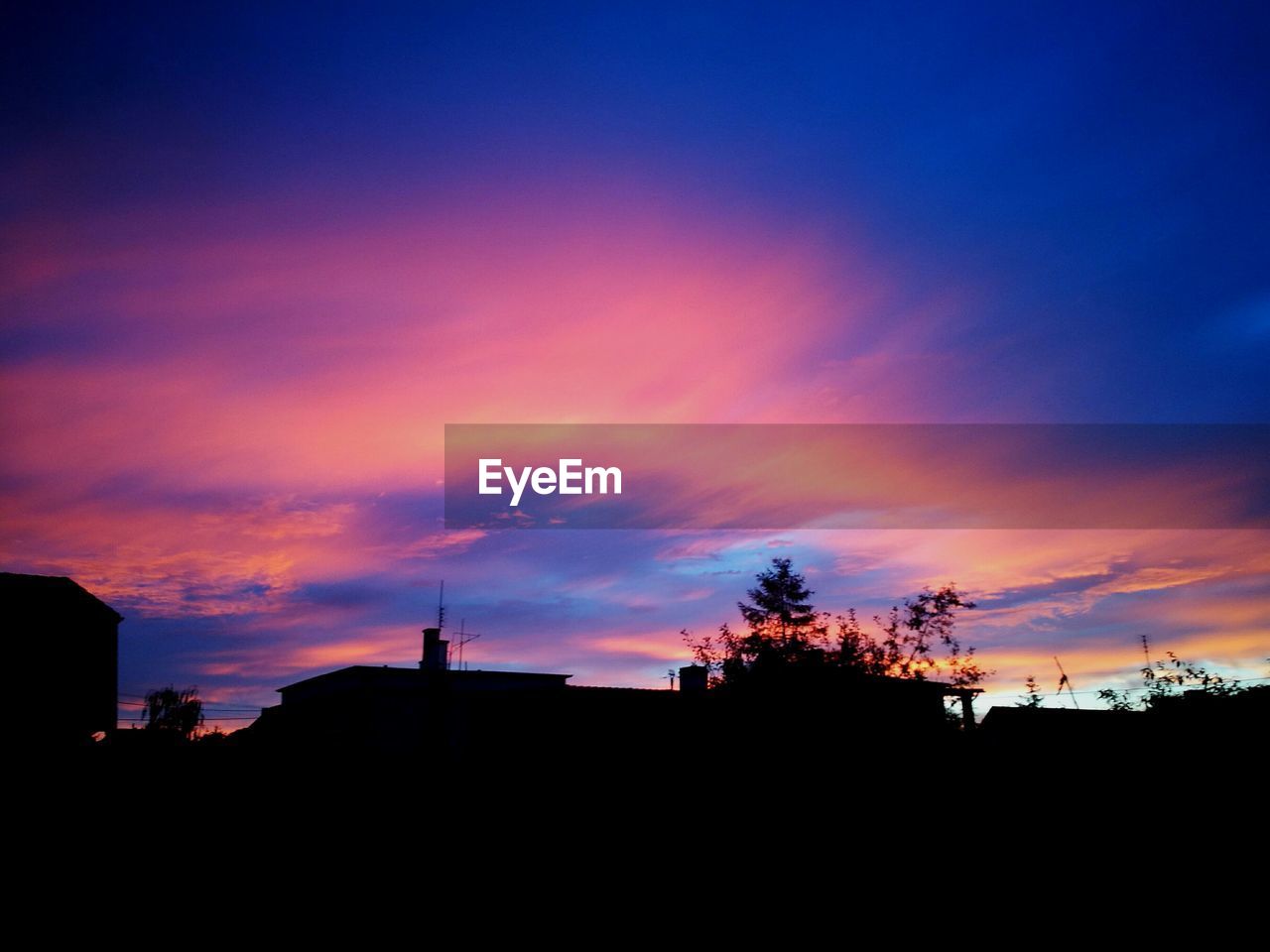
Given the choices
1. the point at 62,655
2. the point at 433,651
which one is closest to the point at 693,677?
the point at 433,651

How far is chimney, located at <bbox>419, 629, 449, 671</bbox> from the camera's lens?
42.9m

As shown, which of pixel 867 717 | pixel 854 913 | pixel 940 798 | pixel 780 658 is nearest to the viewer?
pixel 854 913

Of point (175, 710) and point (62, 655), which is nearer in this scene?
point (62, 655)

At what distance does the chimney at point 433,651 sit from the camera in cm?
4294

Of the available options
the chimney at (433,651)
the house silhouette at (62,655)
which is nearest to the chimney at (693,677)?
the chimney at (433,651)

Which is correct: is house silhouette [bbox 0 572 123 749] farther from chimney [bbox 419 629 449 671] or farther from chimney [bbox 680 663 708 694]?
chimney [bbox 680 663 708 694]

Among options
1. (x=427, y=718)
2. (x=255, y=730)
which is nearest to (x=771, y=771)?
(x=427, y=718)

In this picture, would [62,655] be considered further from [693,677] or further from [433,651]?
[693,677]

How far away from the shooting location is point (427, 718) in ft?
128

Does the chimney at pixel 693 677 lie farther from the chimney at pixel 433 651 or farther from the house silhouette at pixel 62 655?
the house silhouette at pixel 62 655

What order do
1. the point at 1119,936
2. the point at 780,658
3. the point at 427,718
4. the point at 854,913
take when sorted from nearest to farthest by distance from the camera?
the point at 1119,936, the point at 854,913, the point at 427,718, the point at 780,658

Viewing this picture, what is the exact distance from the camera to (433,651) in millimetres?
43469

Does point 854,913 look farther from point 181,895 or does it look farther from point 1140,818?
point 181,895

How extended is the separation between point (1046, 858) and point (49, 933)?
42.3 ft
